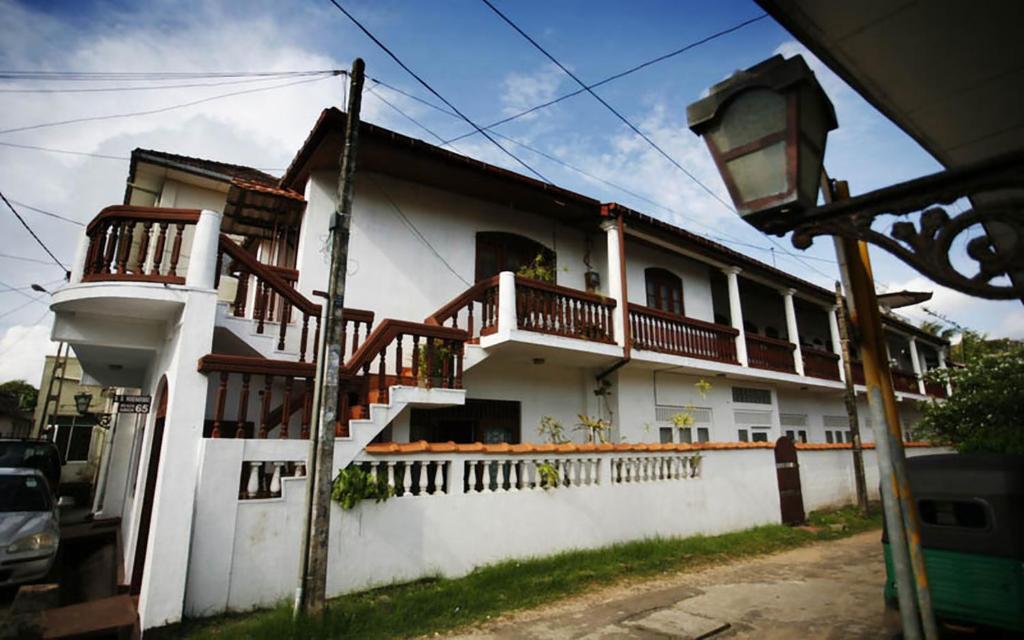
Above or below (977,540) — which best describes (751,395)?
above

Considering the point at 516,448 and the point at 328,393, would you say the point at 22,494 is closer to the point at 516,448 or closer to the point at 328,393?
the point at 328,393

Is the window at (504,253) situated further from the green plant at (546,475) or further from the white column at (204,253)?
the white column at (204,253)

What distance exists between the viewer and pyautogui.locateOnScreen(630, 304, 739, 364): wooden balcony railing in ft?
35.4

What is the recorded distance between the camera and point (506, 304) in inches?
337

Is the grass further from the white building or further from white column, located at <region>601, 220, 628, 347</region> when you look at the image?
white column, located at <region>601, 220, 628, 347</region>

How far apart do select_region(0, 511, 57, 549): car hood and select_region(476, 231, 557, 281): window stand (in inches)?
295

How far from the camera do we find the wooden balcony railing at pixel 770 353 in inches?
537

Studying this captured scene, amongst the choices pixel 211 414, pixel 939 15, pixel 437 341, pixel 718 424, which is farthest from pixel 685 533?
pixel 939 15

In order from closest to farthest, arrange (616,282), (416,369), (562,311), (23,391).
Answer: (416,369), (562,311), (616,282), (23,391)

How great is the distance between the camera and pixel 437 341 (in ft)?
24.3

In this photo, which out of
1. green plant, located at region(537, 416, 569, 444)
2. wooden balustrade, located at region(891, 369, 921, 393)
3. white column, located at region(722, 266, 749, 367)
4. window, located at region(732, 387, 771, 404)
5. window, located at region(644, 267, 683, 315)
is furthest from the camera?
wooden balustrade, located at region(891, 369, 921, 393)

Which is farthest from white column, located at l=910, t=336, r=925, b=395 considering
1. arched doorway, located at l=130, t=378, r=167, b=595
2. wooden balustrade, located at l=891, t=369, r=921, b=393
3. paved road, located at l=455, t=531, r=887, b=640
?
arched doorway, located at l=130, t=378, r=167, b=595

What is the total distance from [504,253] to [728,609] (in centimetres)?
761

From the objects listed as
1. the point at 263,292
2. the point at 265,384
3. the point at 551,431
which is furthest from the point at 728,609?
the point at 263,292
